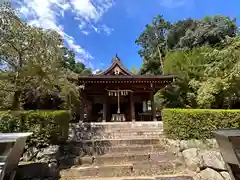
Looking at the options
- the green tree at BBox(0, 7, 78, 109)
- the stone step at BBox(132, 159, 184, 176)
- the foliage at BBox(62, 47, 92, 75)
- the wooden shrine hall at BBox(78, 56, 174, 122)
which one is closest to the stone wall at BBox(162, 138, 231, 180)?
the stone step at BBox(132, 159, 184, 176)

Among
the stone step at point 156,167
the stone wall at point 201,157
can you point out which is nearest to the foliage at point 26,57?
the stone step at point 156,167

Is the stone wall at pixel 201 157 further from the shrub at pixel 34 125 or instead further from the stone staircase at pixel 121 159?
the shrub at pixel 34 125

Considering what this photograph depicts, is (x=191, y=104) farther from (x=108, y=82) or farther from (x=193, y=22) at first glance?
(x=193, y=22)

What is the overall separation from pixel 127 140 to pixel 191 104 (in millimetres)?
9921

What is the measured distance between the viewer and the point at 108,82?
12492 millimetres

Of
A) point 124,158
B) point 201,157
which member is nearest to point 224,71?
point 201,157

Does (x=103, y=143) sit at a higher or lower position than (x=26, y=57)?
lower

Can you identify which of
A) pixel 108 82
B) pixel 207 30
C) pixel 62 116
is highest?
pixel 207 30

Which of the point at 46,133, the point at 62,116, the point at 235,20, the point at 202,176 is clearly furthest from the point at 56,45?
the point at 235,20

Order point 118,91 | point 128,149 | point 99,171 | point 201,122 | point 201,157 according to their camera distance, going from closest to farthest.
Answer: point 99,171 < point 201,157 < point 201,122 < point 128,149 < point 118,91

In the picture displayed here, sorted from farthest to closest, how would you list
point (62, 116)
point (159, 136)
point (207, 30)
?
1. point (207, 30)
2. point (159, 136)
3. point (62, 116)

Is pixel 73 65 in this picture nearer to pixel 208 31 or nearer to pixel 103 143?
pixel 208 31

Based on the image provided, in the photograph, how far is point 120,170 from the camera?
5.70 metres

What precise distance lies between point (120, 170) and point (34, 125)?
2936 mm
